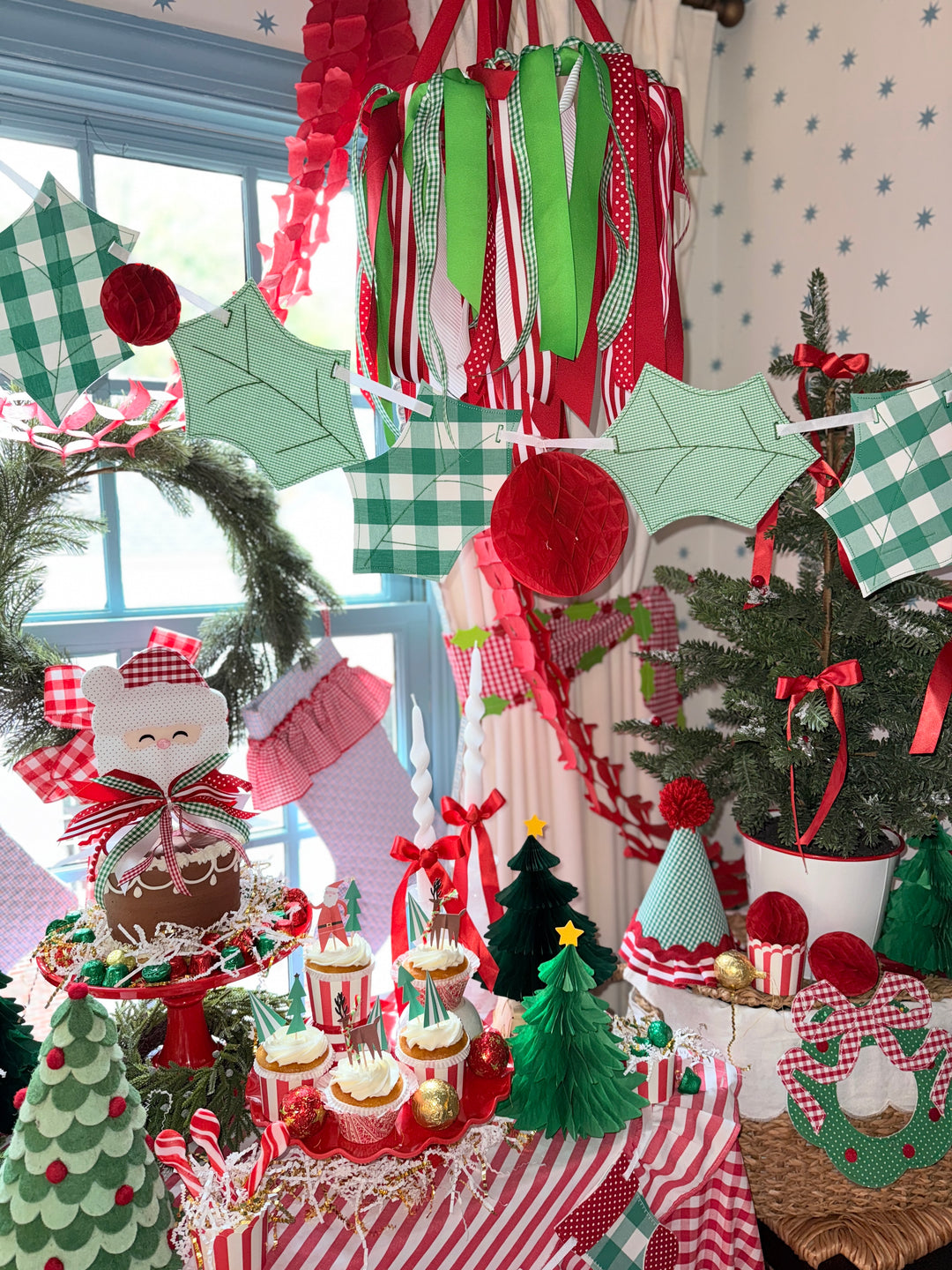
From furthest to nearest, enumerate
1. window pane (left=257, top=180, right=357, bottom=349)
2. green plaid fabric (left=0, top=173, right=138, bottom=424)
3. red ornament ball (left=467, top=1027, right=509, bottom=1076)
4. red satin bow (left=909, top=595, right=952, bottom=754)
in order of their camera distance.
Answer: window pane (left=257, top=180, right=357, bottom=349)
red satin bow (left=909, top=595, right=952, bottom=754)
red ornament ball (left=467, top=1027, right=509, bottom=1076)
green plaid fabric (left=0, top=173, right=138, bottom=424)

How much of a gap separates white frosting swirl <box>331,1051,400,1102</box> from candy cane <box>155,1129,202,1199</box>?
0.13 m

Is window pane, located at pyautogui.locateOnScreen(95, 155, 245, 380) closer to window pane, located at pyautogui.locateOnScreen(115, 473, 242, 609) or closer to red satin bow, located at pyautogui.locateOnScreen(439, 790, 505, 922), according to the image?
window pane, located at pyautogui.locateOnScreen(115, 473, 242, 609)

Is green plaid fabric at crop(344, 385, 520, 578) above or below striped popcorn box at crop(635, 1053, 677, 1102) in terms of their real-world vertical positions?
above

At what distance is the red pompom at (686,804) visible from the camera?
3.93 ft

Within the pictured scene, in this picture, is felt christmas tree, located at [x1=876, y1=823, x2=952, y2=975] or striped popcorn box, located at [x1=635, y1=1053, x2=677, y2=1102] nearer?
striped popcorn box, located at [x1=635, y1=1053, x2=677, y2=1102]

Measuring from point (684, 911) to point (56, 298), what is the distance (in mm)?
1010

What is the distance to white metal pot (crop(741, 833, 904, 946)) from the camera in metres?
1.18

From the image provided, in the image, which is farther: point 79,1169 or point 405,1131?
point 405,1131

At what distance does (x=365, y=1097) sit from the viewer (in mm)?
776

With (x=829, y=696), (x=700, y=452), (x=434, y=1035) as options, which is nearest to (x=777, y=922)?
(x=829, y=696)

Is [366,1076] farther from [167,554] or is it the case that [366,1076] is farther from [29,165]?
[29,165]

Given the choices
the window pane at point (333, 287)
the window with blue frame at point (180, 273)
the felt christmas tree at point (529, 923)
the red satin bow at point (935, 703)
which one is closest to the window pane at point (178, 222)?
the window with blue frame at point (180, 273)

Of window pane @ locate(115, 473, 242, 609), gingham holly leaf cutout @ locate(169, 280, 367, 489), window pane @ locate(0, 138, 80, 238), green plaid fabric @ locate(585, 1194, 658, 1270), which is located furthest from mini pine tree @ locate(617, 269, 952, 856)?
window pane @ locate(0, 138, 80, 238)

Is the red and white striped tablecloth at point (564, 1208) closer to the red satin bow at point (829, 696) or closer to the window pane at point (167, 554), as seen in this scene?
the red satin bow at point (829, 696)
